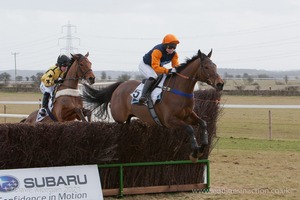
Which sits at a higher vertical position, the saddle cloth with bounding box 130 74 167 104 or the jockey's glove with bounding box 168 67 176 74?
the jockey's glove with bounding box 168 67 176 74

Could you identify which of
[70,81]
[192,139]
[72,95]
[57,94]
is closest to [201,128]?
[192,139]

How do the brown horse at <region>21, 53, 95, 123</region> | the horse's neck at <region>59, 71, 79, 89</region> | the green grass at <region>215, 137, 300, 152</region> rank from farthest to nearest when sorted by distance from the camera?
the green grass at <region>215, 137, 300, 152</region> < the horse's neck at <region>59, 71, 79, 89</region> < the brown horse at <region>21, 53, 95, 123</region>

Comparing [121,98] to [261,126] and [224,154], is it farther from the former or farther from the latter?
[261,126]

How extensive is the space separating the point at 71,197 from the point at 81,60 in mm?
3543

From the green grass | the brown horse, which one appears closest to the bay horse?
the brown horse

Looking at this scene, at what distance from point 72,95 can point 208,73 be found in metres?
3.40

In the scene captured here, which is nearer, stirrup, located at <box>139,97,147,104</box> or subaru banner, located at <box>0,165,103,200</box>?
subaru banner, located at <box>0,165,103,200</box>

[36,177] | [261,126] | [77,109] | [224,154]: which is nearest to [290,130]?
[261,126]

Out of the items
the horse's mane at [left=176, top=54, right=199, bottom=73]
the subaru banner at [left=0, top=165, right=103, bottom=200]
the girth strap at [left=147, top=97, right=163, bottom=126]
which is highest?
the horse's mane at [left=176, top=54, right=199, bottom=73]

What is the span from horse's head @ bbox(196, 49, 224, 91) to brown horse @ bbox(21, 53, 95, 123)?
2726 mm

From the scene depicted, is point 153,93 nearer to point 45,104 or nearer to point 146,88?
point 146,88

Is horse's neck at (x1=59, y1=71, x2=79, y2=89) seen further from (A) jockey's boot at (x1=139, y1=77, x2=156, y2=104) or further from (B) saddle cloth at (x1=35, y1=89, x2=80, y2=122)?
(A) jockey's boot at (x1=139, y1=77, x2=156, y2=104)

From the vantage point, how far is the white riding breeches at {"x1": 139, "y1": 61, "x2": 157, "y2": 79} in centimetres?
830

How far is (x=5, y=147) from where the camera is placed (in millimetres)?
6875
